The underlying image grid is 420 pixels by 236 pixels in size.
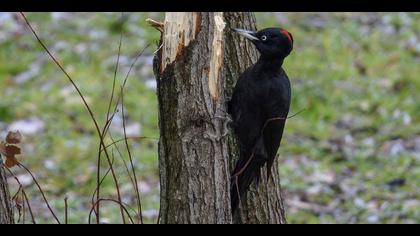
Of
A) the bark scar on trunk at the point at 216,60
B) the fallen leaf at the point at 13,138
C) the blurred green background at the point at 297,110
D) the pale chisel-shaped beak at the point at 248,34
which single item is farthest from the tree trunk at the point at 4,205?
the blurred green background at the point at 297,110

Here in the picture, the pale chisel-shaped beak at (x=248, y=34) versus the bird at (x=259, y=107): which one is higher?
the pale chisel-shaped beak at (x=248, y=34)

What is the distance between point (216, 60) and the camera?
403 centimetres

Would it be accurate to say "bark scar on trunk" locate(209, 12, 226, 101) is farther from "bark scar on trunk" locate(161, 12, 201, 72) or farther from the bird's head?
the bird's head

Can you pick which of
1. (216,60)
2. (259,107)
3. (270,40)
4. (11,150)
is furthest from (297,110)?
(11,150)

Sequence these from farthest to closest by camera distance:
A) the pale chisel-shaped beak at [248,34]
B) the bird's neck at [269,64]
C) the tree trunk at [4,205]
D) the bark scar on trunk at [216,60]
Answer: the bird's neck at [269,64]
the pale chisel-shaped beak at [248,34]
the bark scar on trunk at [216,60]
the tree trunk at [4,205]

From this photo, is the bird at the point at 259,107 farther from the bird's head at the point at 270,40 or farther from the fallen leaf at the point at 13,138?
the fallen leaf at the point at 13,138

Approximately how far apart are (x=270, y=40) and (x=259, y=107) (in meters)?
0.40

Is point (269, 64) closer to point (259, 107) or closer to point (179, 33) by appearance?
point (259, 107)

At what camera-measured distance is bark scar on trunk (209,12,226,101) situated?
4008mm

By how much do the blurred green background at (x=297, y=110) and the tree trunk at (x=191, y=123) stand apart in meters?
2.59

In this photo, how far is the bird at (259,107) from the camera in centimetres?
474

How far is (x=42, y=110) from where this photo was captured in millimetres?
8344
